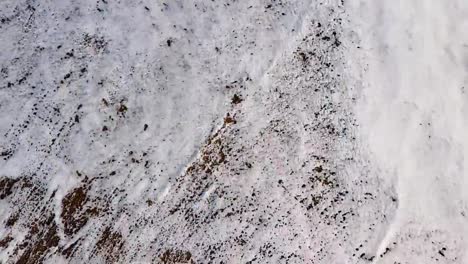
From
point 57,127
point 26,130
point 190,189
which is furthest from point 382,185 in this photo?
point 26,130

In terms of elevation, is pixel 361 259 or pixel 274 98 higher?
pixel 274 98

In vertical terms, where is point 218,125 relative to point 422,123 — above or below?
below

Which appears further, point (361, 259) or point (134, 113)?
point (134, 113)

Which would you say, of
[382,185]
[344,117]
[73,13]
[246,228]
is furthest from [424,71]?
[73,13]

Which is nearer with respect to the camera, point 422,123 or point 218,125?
point 422,123

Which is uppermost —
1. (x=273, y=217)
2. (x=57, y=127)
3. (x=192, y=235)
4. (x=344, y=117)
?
(x=344, y=117)

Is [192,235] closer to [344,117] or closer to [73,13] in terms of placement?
[344,117]
